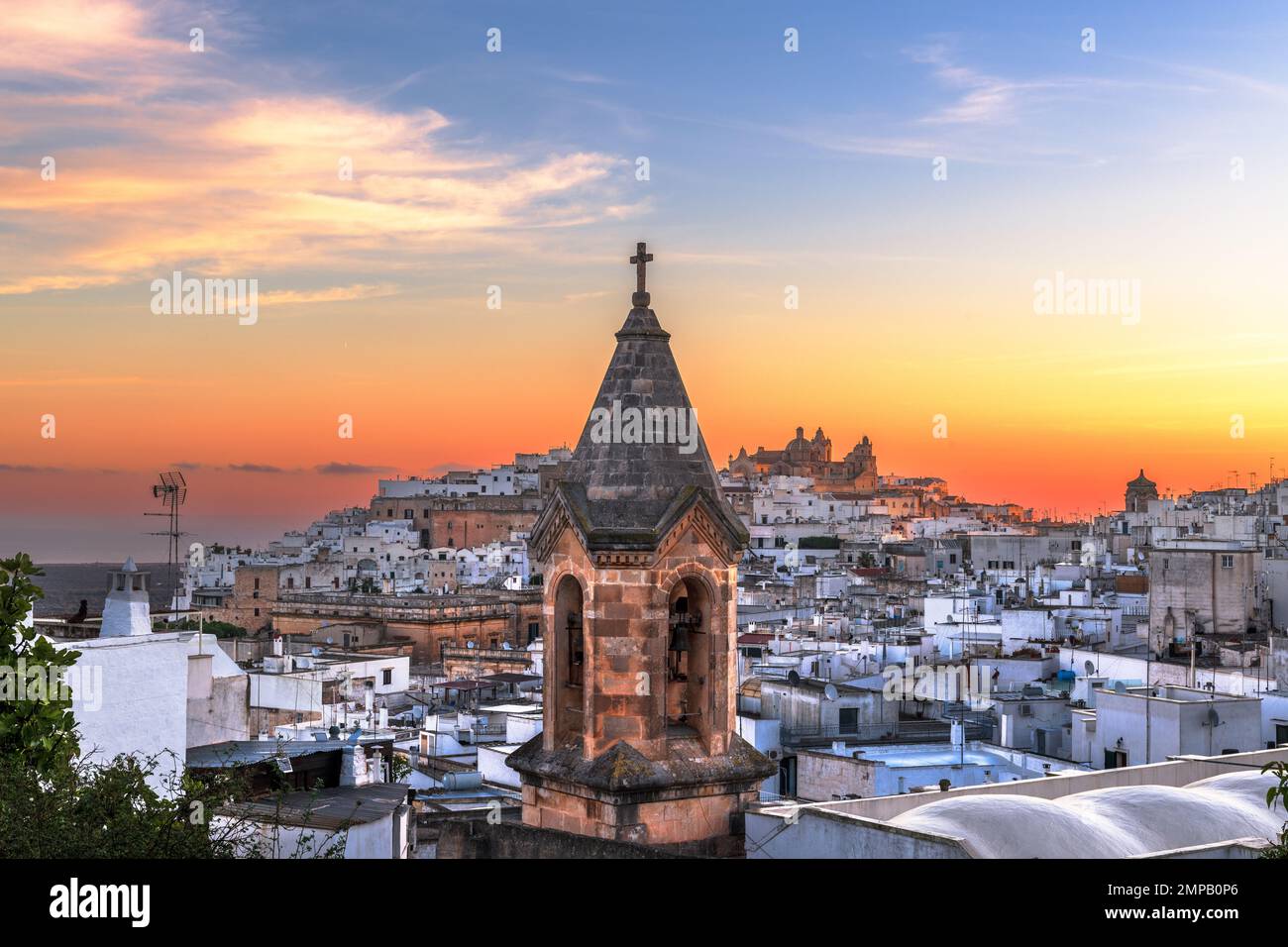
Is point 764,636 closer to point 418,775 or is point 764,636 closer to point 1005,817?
point 418,775

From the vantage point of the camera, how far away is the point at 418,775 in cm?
2306

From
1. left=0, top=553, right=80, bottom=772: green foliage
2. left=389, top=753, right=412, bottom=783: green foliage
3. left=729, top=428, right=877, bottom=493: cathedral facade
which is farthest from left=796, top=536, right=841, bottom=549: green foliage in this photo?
left=0, top=553, right=80, bottom=772: green foliage

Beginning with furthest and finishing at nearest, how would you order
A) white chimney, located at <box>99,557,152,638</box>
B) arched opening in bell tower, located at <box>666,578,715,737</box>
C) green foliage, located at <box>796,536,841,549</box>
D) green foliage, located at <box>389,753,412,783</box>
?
green foliage, located at <box>796,536,841,549</box>, white chimney, located at <box>99,557,152,638</box>, green foliage, located at <box>389,753,412,783</box>, arched opening in bell tower, located at <box>666,578,715,737</box>

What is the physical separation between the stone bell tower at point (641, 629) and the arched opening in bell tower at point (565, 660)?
0.01m

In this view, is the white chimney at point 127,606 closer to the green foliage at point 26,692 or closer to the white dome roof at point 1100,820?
the green foliage at point 26,692

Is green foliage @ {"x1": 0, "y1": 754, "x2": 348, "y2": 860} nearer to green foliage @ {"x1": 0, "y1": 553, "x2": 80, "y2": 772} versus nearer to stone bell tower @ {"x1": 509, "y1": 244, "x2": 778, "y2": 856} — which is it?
green foliage @ {"x1": 0, "y1": 553, "x2": 80, "y2": 772}

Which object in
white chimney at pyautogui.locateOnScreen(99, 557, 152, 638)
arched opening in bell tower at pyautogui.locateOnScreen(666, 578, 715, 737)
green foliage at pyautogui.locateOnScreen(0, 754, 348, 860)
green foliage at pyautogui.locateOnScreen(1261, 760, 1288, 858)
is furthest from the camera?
white chimney at pyautogui.locateOnScreen(99, 557, 152, 638)

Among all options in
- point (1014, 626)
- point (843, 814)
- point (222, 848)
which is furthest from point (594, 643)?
point (1014, 626)

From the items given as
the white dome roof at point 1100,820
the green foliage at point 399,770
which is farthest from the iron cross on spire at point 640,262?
the green foliage at point 399,770

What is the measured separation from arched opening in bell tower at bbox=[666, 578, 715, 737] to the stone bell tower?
0.03ft

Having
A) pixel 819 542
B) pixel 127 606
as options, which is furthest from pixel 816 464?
pixel 127 606

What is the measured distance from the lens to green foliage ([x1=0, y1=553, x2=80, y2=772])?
11.1m
